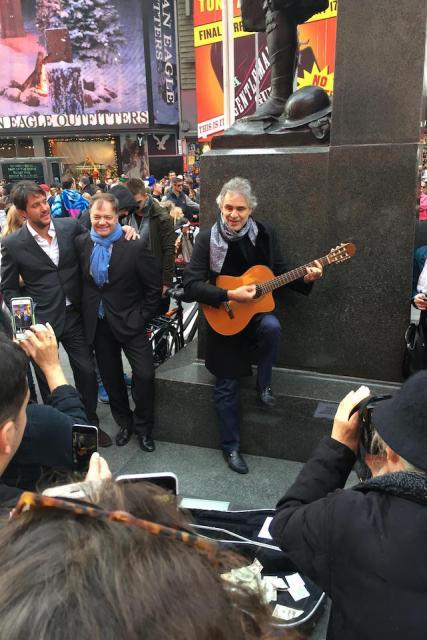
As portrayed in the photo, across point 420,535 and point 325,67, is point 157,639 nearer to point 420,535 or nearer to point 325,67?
point 420,535

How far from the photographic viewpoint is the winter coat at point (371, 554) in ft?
4.15

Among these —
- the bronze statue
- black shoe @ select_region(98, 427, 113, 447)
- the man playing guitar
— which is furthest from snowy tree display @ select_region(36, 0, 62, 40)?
black shoe @ select_region(98, 427, 113, 447)

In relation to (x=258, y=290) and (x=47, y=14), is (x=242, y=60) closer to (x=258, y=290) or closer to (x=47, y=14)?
(x=258, y=290)

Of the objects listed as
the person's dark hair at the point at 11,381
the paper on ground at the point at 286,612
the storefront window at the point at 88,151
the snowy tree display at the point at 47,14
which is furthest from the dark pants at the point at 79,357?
the snowy tree display at the point at 47,14

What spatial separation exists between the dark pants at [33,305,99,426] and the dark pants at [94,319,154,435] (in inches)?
4.1

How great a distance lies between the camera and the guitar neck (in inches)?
142

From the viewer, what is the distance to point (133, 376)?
4121mm

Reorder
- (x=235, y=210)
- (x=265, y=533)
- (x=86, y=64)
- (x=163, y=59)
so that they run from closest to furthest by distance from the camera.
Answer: (x=265, y=533) → (x=235, y=210) → (x=86, y=64) → (x=163, y=59)

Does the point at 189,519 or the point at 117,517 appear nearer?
the point at 117,517

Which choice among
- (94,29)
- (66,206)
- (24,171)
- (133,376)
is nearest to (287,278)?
(133,376)

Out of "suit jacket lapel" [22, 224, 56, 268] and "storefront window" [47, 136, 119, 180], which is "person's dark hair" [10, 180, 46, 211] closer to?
"suit jacket lapel" [22, 224, 56, 268]

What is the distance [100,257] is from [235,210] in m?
1.11

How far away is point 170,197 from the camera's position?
12180 millimetres

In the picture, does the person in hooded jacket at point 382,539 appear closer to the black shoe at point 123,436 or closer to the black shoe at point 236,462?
the black shoe at point 236,462
